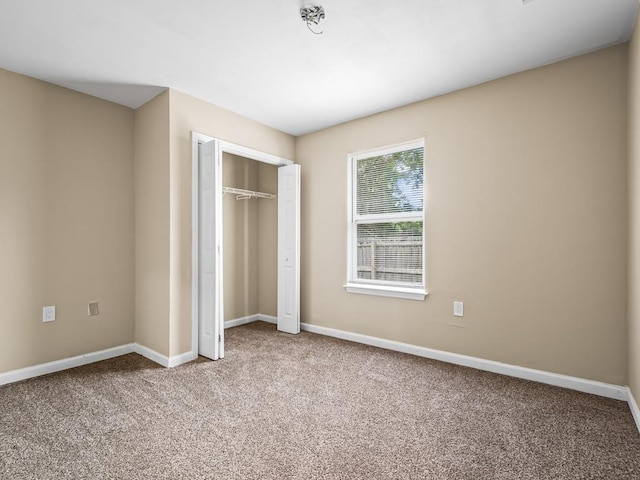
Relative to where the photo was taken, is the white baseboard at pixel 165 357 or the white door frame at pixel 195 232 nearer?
the white baseboard at pixel 165 357

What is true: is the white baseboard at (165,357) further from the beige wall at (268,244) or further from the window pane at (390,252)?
the window pane at (390,252)

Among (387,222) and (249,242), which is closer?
(387,222)

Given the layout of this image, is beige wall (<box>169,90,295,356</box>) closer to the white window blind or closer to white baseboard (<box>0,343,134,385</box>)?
white baseboard (<box>0,343,134,385</box>)

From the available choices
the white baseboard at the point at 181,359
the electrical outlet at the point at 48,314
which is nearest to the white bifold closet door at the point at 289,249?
the white baseboard at the point at 181,359

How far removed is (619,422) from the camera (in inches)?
83.1

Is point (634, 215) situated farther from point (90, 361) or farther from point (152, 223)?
point (90, 361)

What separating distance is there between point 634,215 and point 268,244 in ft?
12.7

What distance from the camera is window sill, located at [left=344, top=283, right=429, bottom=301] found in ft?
11.1

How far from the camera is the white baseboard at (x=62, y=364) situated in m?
2.74

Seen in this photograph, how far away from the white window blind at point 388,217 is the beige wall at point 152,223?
2.03m

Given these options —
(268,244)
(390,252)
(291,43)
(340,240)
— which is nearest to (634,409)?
(390,252)

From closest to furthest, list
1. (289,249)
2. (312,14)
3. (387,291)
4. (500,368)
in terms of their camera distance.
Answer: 1. (312,14)
2. (500,368)
3. (387,291)
4. (289,249)

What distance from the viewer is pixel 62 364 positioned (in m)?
3.02

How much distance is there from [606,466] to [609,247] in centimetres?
148
